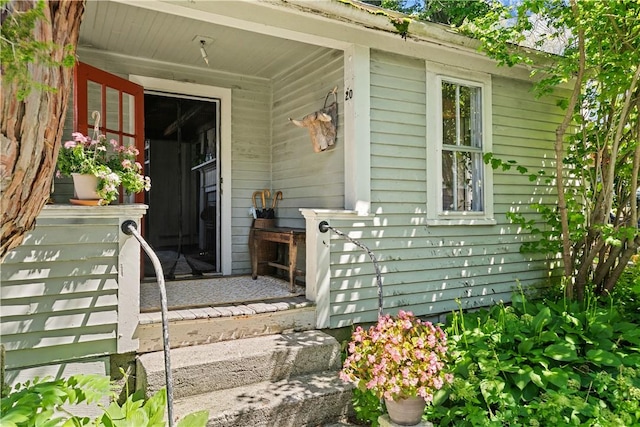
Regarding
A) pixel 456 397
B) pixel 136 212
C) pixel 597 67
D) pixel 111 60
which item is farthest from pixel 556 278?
pixel 111 60

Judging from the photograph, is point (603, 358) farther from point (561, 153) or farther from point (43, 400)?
point (43, 400)

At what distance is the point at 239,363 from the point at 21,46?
2157 mm

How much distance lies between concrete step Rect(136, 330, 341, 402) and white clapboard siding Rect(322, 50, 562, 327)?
A: 1.61 ft

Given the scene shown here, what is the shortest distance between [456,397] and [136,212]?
7.73 ft

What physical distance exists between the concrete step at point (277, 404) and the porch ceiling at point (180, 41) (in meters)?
2.76

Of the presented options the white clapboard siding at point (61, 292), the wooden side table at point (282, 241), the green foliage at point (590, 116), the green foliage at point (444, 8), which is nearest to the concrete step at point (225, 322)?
the white clapboard siding at point (61, 292)

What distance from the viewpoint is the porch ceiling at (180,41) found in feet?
10.8

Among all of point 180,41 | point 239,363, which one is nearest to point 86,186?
point 239,363

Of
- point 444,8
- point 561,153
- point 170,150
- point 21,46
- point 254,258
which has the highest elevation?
point 444,8

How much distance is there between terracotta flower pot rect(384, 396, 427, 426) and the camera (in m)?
2.20

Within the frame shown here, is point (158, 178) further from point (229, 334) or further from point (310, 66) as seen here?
point (229, 334)

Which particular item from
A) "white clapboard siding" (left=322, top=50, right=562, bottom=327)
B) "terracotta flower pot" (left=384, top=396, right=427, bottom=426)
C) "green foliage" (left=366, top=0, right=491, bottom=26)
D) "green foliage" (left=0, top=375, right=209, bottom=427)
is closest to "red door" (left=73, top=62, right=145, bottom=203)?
"white clapboard siding" (left=322, top=50, right=562, bottom=327)

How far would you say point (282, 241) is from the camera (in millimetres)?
3785

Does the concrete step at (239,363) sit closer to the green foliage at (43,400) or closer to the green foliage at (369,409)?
the green foliage at (369,409)
